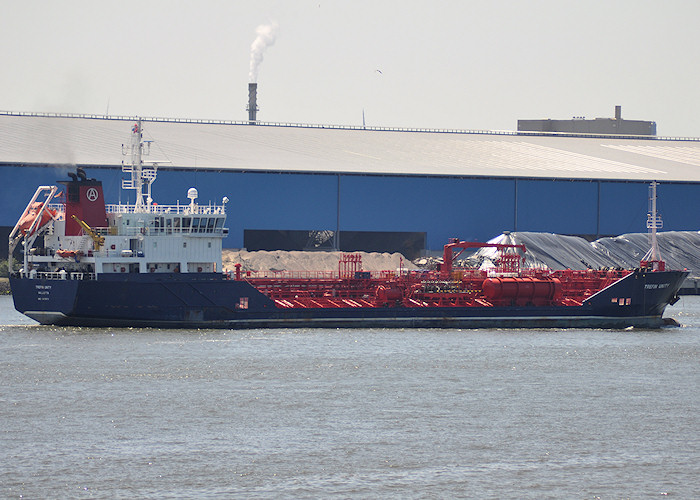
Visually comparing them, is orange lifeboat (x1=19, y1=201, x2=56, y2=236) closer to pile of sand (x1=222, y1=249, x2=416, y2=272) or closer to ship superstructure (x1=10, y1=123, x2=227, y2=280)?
ship superstructure (x1=10, y1=123, x2=227, y2=280)

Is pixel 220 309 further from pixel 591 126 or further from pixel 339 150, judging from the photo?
pixel 591 126

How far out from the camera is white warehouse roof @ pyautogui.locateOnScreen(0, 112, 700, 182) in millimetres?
86688

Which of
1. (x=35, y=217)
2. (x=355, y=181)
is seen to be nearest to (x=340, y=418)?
(x=35, y=217)

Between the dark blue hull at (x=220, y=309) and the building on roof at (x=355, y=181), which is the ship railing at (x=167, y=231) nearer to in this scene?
the dark blue hull at (x=220, y=309)

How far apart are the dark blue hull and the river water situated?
1.26 metres

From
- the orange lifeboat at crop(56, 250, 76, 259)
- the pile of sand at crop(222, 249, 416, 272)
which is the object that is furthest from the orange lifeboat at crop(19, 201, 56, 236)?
the pile of sand at crop(222, 249, 416, 272)

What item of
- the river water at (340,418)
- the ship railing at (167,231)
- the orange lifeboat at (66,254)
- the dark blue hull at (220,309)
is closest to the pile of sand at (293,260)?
the dark blue hull at (220,309)

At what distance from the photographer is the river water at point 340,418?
23891 millimetres

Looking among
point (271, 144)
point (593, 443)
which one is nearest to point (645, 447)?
point (593, 443)

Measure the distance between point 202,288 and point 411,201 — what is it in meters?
44.4

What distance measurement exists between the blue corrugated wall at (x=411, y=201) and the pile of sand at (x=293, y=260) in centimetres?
323

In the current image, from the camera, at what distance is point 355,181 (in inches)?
3538

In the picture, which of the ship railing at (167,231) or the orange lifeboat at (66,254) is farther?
the ship railing at (167,231)

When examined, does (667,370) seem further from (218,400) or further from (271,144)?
(271,144)
